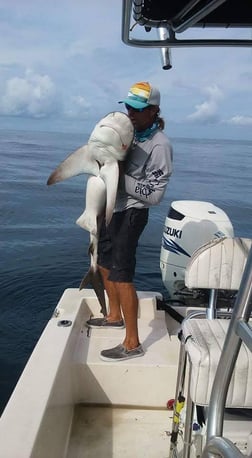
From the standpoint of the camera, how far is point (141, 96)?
2830mm

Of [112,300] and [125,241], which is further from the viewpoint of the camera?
[112,300]

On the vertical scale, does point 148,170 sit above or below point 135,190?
above

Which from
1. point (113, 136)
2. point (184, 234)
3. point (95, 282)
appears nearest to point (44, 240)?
point (184, 234)

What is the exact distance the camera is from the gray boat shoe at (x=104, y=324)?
10.9ft

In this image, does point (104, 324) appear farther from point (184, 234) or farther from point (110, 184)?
point (184, 234)

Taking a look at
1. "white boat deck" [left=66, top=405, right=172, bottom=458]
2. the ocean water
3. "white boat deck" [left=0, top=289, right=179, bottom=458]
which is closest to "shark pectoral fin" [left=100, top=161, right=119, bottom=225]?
"white boat deck" [left=0, top=289, right=179, bottom=458]

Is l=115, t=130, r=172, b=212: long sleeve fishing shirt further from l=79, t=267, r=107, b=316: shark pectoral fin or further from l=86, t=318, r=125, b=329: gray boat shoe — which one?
l=86, t=318, r=125, b=329: gray boat shoe

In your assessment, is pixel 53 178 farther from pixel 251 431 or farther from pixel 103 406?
pixel 251 431

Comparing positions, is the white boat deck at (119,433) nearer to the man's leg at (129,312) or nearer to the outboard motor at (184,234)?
the man's leg at (129,312)

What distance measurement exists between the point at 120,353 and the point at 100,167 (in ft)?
3.96

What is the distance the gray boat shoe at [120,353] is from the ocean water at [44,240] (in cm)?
100

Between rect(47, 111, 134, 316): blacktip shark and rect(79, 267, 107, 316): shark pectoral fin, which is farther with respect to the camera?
rect(79, 267, 107, 316): shark pectoral fin

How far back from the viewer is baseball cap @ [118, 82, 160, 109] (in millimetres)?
2826

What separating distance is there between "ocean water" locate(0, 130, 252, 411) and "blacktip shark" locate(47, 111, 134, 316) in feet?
4.56
